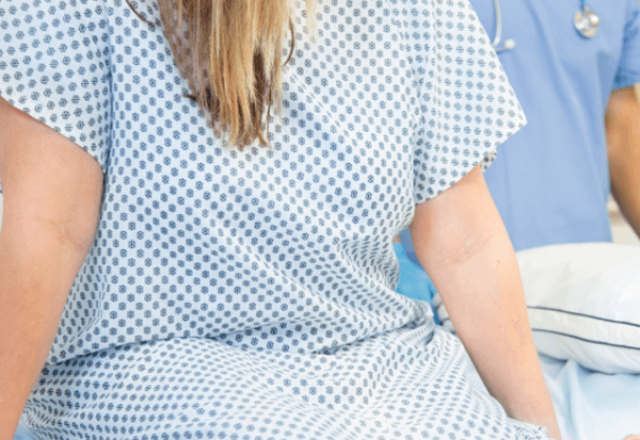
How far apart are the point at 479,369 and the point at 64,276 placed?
503 mm

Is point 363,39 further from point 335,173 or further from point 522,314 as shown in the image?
point 522,314

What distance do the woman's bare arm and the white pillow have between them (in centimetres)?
17

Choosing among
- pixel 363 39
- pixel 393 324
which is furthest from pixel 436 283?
pixel 363 39

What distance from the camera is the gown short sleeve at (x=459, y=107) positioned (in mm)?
704

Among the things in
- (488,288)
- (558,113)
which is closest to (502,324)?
(488,288)

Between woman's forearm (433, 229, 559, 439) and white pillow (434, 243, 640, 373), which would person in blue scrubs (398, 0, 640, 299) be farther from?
woman's forearm (433, 229, 559, 439)

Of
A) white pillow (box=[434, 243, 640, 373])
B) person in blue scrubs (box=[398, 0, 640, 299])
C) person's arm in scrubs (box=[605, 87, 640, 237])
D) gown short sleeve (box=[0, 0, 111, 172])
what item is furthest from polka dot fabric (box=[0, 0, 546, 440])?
person's arm in scrubs (box=[605, 87, 640, 237])

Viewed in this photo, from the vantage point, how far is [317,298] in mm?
636

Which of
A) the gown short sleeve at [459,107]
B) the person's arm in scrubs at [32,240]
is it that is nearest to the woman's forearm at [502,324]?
the gown short sleeve at [459,107]

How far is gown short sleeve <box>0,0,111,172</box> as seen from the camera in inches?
21.6

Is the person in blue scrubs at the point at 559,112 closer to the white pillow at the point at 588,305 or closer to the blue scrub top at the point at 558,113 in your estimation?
the blue scrub top at the point at 558,113

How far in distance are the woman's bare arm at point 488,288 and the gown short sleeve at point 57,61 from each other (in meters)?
0.40

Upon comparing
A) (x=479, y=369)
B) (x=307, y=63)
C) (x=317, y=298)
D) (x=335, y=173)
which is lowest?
(x=479, y=369)

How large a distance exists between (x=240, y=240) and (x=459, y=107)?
0.31 meters
